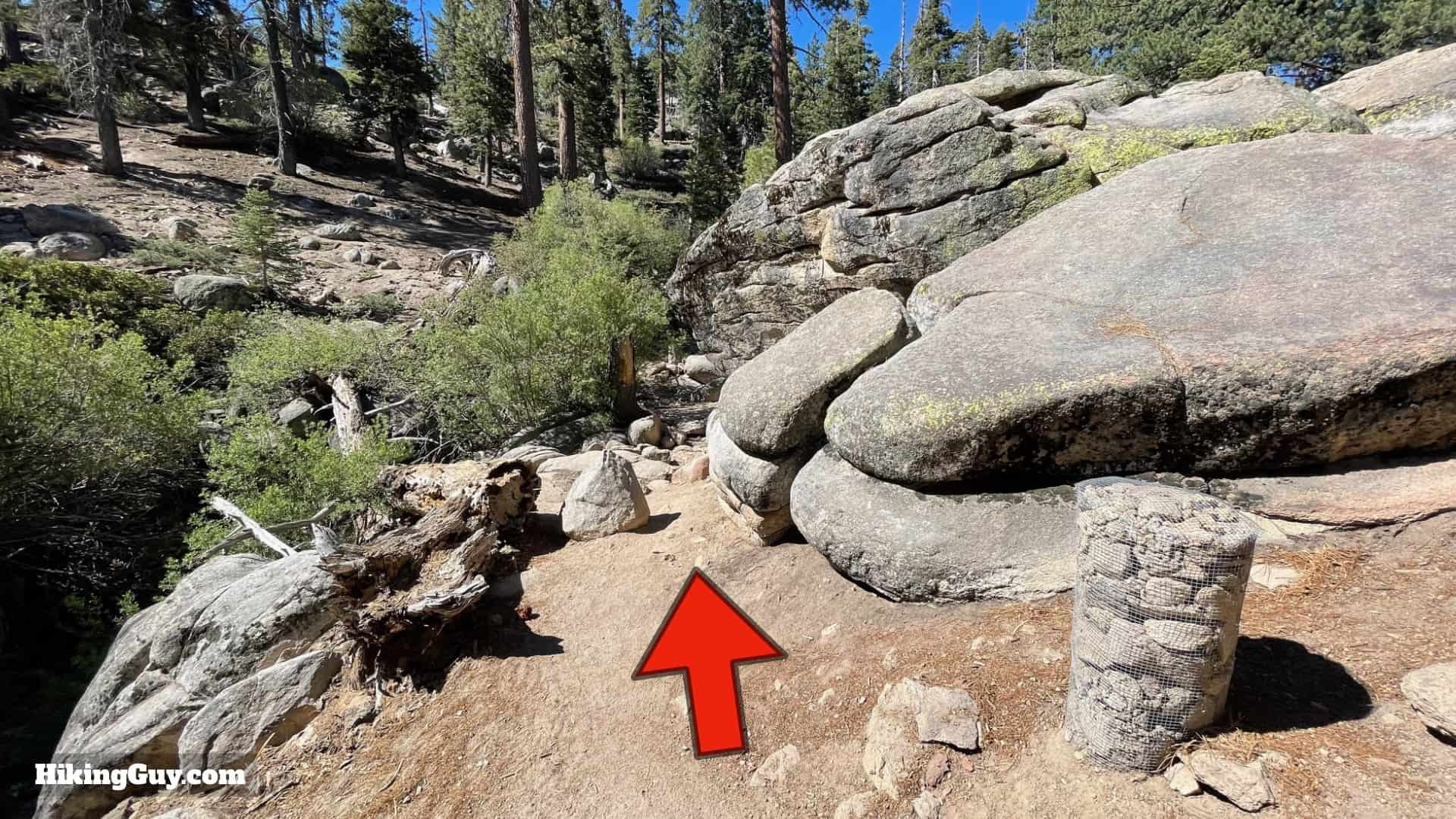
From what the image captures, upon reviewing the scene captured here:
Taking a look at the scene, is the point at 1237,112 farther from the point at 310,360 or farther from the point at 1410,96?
the point at 310,360

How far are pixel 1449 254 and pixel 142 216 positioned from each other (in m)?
24.8

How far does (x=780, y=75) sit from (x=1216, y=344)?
13.5 metres

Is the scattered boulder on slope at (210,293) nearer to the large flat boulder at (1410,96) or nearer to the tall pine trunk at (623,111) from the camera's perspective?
the large flat boulder at (1410,96)

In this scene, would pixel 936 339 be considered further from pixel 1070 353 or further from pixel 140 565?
pixel 140 565

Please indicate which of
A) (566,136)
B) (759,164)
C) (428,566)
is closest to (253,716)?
(428,566)

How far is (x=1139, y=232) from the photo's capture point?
5.15 m

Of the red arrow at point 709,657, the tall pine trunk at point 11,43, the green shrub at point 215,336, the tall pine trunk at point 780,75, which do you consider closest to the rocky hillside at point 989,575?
the red arrow at point 709,657

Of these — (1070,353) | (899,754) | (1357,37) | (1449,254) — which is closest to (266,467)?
(899,754)

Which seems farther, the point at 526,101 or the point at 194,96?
the point at 194,96

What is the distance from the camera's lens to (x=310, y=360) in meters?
10.2

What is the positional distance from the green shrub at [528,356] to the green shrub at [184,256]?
8.36 m

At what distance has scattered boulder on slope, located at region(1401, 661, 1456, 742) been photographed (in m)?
2.24

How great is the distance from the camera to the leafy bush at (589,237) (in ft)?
49.1

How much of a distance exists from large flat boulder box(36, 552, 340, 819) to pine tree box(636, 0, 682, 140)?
36.9m
